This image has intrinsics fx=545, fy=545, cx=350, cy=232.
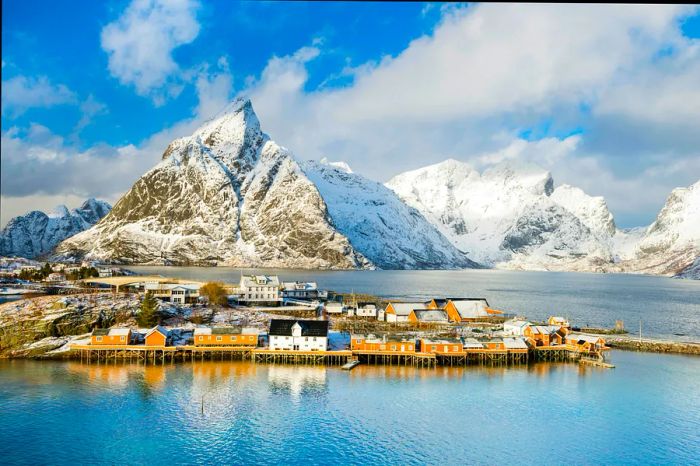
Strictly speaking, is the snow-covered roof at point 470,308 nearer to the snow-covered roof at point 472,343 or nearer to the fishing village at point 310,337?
the fishing village at point 310,337

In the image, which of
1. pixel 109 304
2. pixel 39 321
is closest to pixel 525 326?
pixel 109 304

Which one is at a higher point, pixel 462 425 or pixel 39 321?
pixel 39 321

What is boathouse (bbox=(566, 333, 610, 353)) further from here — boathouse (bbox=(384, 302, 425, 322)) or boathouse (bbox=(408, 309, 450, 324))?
boathouse (bbox=(384, 302, 425, 322))

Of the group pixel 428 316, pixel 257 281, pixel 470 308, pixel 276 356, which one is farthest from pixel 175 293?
pixel 470 308

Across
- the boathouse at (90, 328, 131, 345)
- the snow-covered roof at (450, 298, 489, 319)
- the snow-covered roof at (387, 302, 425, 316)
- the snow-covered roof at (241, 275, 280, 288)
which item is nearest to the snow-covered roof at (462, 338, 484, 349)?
the snow-covered roof at (387, 302, 425, 316)

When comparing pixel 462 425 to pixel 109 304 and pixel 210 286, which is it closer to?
pixel 109 304

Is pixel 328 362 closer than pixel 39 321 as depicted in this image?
Yes
